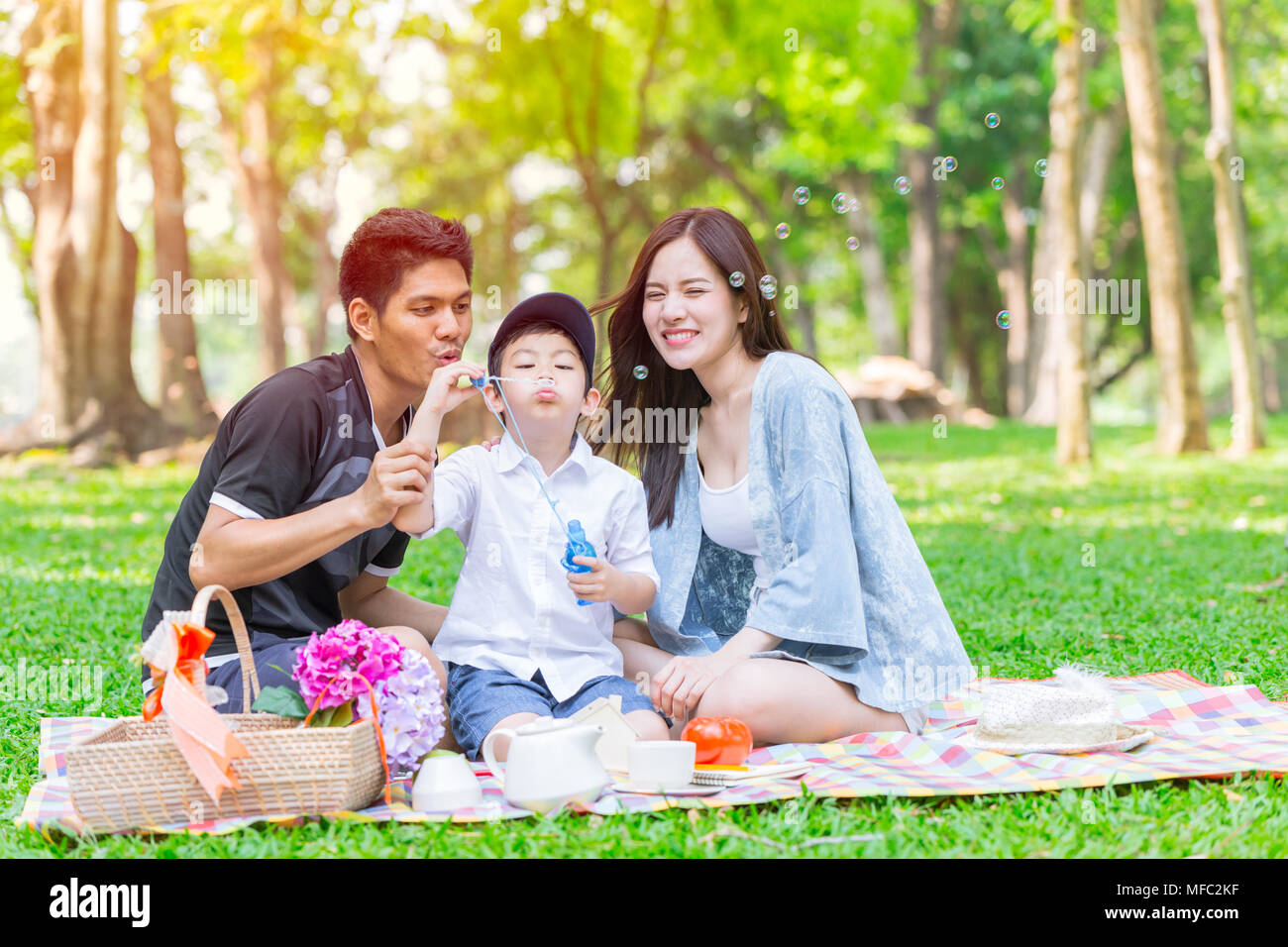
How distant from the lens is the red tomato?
3.06 m

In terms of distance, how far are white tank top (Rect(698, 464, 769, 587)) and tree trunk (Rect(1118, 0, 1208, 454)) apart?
1018cm

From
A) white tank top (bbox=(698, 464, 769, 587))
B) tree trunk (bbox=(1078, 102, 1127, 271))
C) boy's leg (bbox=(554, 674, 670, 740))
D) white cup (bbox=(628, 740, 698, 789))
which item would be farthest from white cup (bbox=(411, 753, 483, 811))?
tree trunk (bbox=(1078, 102, 1127, 271))

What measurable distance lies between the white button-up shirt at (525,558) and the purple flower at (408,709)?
19.0 inches

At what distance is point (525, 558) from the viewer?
3.36m

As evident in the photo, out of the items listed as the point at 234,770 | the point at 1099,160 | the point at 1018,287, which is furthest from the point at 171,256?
the point at 1018,287

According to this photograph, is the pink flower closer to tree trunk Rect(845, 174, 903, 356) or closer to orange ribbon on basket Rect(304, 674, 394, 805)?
orange ribbon on basket Rect(304, 674, 394, 805)

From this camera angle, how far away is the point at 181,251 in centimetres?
1331

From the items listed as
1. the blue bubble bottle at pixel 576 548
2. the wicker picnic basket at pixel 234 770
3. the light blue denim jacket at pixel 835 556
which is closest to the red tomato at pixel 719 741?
the light blue denim jacket at pixel 835 556

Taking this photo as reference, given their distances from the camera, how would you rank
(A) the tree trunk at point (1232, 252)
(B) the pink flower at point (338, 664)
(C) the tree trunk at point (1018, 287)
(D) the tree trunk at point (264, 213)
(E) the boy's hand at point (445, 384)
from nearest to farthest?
(B) the pink flower at point (338, 664) < (E) the boy's hand at point (445, 384) < (A) the tree trunk at point (1232, 252) < (D) the tree trunk at point (264, 213) < (C) the tree trunk at point (1018, 287)

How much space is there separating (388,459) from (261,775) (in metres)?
0.75

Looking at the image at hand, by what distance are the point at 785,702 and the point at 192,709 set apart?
1496mm

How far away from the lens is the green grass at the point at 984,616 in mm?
2516

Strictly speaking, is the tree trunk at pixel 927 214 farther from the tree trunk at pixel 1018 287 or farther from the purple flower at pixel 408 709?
the purple flower at pixel 408 709
